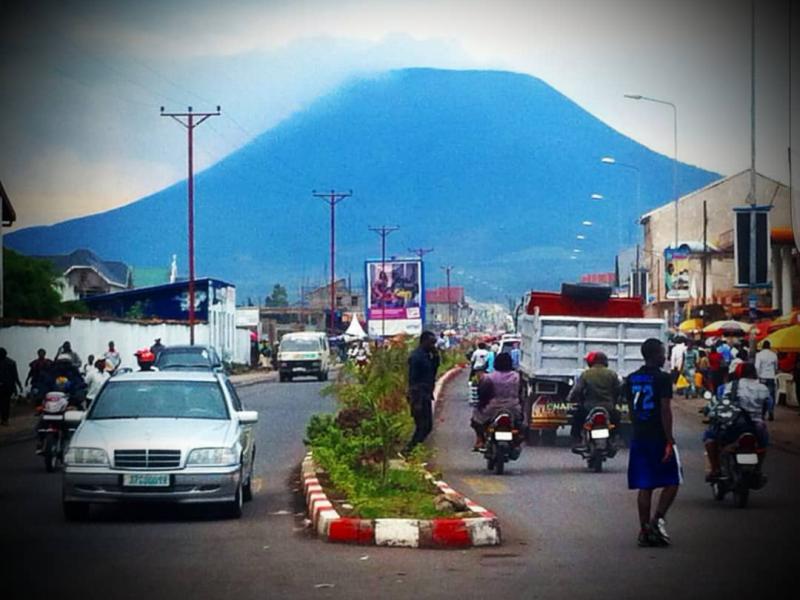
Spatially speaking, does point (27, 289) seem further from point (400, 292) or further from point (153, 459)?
point (153, 459)

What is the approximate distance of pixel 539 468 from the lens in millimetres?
22141

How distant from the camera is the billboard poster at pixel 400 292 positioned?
82938 mm

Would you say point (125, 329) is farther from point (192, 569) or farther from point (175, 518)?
point (192, 569)

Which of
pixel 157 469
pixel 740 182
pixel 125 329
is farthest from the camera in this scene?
pixel 740 182

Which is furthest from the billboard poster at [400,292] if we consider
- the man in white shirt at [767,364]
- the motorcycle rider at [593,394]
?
the motorcycle rider at [593,394]

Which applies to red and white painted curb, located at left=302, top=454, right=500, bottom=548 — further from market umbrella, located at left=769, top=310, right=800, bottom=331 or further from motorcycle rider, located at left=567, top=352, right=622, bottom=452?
market umbrella, located at left=769, top=310, right=800, bottom=331

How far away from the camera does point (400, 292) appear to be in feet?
273

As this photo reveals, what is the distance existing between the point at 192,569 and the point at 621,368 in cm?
1668

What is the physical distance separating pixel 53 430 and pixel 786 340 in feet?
66.2

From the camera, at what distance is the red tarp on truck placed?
29391mm

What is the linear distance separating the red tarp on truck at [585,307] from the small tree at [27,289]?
106 feet

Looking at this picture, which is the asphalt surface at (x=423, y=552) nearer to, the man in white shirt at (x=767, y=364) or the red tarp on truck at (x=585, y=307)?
the red tarp on truck at (x=585, y=307)

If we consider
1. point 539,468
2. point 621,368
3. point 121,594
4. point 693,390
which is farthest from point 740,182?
point 121,594

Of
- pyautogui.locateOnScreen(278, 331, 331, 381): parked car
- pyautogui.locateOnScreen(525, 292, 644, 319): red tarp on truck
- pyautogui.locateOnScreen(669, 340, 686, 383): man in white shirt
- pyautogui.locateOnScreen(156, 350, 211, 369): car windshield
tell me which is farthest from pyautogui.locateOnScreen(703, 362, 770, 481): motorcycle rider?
pyautogui.locateOnScreen(278, 331, 331, 381): parked car
